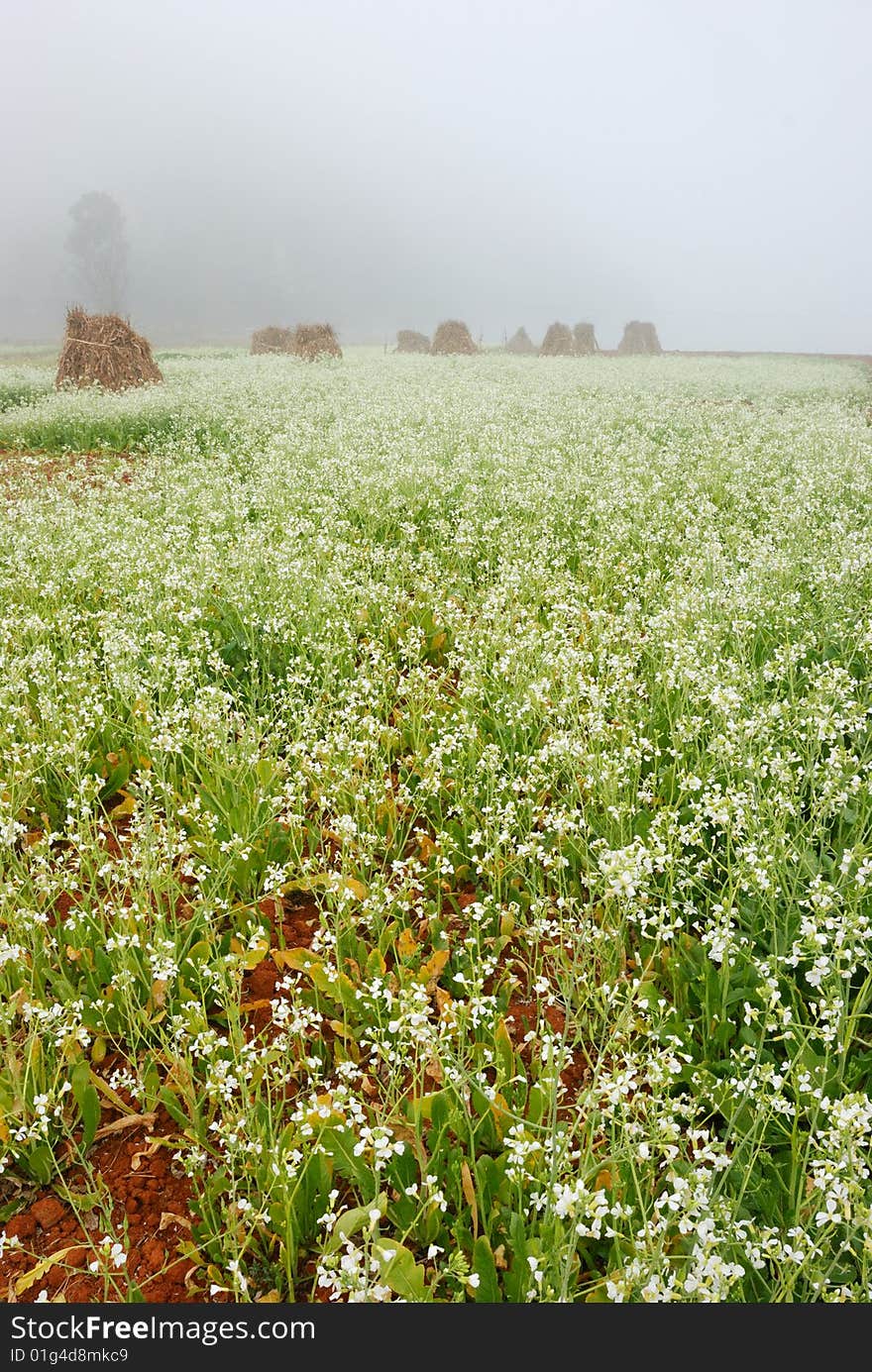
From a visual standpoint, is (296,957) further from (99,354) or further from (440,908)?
(99,354)

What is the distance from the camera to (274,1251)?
2.54 metres

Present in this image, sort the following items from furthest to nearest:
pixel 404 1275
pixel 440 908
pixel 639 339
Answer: pixel 639 339 → pixel 440 908 → pixel 404 1275

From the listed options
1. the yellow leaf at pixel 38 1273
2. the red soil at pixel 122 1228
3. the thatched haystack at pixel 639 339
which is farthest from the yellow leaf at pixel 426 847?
the thatched haystack at pixel 639 339

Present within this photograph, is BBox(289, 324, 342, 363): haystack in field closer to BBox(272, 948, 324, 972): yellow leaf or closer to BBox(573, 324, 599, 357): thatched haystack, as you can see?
BBox(573, 324, 599, 357): thatched haystack

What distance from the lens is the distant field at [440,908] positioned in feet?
7.85

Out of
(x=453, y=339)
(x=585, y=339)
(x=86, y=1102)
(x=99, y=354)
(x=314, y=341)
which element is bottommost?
(x=86, y=1102)

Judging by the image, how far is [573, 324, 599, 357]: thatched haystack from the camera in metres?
59.4

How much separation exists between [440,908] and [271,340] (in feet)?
161

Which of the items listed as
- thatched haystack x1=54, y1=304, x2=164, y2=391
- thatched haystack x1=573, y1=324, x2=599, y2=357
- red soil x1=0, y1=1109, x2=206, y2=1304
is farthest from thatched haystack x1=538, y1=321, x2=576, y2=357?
red soil x1=0, y1=1109, x2=206, y2=1304

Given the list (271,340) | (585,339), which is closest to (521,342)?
(585,339)

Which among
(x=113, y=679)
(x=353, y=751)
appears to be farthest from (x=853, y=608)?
(x=113, y=679)

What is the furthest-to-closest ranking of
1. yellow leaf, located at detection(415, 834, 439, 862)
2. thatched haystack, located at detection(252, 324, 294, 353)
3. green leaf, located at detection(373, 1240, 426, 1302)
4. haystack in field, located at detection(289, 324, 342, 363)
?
thatched haystack, located at detection(252, 324, 294, 353) < haystack in field, located at detection(289, 324, 342, 363) < yellow leaf, located at detection(415, 834, 439, 862) < green leaf, located at detection(373, 1240, 426, 1302)

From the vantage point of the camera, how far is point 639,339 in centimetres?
6819

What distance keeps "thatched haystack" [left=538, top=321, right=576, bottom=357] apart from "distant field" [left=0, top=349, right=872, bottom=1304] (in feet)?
171
